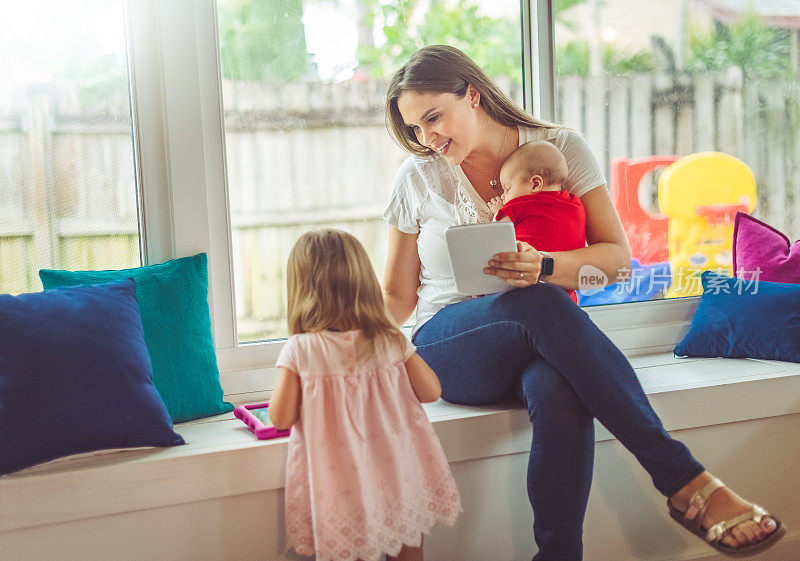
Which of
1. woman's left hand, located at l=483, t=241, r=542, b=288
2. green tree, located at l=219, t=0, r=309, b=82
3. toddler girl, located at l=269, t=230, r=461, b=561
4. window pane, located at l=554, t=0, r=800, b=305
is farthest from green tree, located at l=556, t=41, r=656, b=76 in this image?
toddler girl, located at l=269, t=230, r=461, b=561

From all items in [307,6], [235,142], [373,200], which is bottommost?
[373,200]

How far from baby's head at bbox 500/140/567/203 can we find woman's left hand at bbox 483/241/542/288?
0.20 metres

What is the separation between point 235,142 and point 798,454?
63.6 inches

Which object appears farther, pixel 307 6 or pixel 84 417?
pixel 307 6

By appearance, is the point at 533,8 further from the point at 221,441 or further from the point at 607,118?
the point at 221,441

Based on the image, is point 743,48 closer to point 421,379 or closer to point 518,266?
point 518,266

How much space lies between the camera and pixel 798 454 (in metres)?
1.91

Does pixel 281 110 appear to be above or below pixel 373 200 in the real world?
above

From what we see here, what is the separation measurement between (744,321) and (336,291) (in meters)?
1.25

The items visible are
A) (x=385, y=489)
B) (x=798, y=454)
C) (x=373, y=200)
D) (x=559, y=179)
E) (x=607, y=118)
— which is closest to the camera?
(x=385, y=489)

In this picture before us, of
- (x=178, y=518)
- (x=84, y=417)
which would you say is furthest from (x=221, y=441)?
(x=84, y=417)

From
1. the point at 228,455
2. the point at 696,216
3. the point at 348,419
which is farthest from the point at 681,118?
the point at 228,455

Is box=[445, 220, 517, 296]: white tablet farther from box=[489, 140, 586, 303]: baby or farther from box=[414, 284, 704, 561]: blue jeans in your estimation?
box=[489, 140, 586, 303]: baby

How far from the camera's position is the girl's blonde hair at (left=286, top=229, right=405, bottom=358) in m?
1.39
